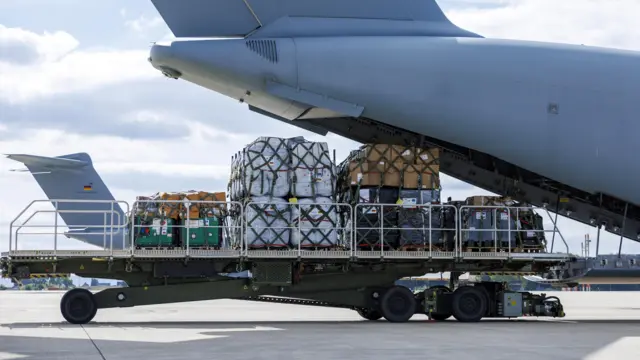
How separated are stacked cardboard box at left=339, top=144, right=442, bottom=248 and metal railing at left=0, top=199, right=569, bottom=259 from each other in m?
0.03

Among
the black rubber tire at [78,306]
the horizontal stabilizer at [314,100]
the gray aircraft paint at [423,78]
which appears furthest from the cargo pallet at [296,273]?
the horizontal stabilizer at [314,100]

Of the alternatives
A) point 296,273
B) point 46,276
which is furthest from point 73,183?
point 296,273

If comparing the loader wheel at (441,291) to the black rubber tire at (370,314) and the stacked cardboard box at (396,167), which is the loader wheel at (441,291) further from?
the stacked cardboard box at (396,167)

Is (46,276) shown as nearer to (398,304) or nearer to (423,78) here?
(398,304)

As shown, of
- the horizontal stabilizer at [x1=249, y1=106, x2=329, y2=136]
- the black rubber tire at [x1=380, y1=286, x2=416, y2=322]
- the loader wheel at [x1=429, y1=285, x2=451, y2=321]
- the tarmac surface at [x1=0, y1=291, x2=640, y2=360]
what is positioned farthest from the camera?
the loader wheel at [x1=429, y1=285, x2=451, y2=321]

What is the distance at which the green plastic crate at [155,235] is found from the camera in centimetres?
1873

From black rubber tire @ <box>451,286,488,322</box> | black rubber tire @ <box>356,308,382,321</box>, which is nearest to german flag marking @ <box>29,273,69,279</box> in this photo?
black rubber tire @ <box>356,308,382,321</box>

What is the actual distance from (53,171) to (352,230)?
16450mm

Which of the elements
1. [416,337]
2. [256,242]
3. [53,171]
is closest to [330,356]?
[416,337]

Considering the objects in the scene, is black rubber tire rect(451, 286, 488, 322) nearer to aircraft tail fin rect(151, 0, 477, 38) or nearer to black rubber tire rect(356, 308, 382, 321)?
black rubber tire rect(356, 308, 382, 321)

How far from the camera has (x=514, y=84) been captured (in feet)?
62.8

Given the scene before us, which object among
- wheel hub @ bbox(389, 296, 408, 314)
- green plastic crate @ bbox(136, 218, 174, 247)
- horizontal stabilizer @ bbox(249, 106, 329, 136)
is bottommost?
wheel hub @ bbox(389, 296, 408, 314)

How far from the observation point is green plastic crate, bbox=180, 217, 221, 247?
18.8 meters

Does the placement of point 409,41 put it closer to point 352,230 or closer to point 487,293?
point 352,230
